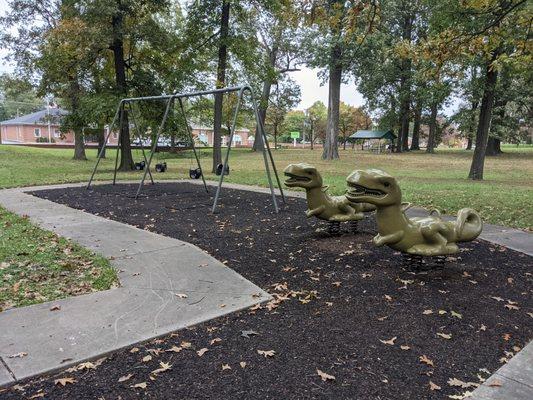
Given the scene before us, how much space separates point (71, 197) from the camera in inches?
399

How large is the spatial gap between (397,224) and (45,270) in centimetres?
394

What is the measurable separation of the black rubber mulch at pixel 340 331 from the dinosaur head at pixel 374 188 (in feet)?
2.88

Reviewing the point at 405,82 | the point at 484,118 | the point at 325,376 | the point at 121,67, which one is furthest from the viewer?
the point at 405,82

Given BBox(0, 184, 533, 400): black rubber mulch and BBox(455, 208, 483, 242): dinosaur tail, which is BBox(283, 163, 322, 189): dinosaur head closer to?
BBox(0, 184, 533, 400): black rubber mulch

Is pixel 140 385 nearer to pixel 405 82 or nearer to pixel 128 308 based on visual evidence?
pixel 128 308

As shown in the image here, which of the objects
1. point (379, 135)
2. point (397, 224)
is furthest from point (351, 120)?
point (397, 224)

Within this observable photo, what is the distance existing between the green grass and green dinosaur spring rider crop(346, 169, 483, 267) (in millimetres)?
2786

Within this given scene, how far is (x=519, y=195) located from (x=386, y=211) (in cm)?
897

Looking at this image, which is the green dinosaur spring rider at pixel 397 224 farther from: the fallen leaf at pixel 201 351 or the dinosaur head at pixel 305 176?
the fallen leaf at pixel 201 351

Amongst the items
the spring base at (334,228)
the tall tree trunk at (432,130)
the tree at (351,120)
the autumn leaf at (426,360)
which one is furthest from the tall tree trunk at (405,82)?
the autumn leaf at (426,360)

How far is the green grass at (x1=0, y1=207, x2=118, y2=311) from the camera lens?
4.11 metres

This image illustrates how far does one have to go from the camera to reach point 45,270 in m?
4.79

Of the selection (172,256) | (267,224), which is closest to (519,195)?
(267,224)

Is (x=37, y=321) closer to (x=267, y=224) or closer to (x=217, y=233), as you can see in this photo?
(x=217, y=233)
